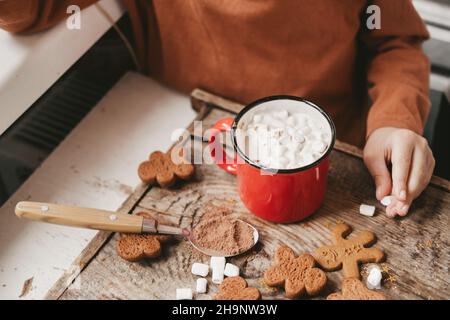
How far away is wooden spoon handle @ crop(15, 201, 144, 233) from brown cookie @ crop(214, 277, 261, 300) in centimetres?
15

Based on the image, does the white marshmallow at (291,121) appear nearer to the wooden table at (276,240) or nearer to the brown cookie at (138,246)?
the wooden table at (276,240)

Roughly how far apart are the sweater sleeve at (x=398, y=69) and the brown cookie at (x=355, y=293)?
31 cm

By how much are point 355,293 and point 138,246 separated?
1.03 ft

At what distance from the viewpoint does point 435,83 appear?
49.8 inches

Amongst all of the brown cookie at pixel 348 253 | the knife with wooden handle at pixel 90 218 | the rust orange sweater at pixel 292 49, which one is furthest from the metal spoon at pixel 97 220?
the rust orange sweater at pixel 292 49

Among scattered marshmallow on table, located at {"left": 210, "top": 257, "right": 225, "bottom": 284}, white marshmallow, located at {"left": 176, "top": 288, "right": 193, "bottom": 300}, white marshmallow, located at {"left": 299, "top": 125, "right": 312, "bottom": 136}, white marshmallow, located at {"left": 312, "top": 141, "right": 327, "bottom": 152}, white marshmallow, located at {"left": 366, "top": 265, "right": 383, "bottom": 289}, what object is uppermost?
white marshmallow, located at {"left": 299, "top": 125, "right": 312, "bottom": 136}

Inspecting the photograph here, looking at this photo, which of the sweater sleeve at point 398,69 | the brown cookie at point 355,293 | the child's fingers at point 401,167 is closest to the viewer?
the brown cookie at point 355,293

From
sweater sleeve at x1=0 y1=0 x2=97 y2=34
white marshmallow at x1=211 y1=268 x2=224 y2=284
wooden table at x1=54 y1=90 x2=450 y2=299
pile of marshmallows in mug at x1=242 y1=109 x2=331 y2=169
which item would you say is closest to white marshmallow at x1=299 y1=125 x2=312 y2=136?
pile of marshmallows in mug at x1=242 y1=109 x2=331 y2=169

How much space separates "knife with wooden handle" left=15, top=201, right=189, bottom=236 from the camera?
0.83 metres

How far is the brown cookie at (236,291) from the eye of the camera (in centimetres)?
81

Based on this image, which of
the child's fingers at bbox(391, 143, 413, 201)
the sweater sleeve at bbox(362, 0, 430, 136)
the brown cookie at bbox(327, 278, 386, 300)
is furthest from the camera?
the sweater sleeve at bbox(362, 0, 430, 136)

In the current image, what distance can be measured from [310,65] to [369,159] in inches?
8.4

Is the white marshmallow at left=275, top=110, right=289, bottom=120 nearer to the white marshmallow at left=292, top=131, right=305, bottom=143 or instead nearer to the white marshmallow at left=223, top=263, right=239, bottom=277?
the white marshmallow at left=292, top=131, right=305, bottom=143

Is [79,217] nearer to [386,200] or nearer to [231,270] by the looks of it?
[231,270]
